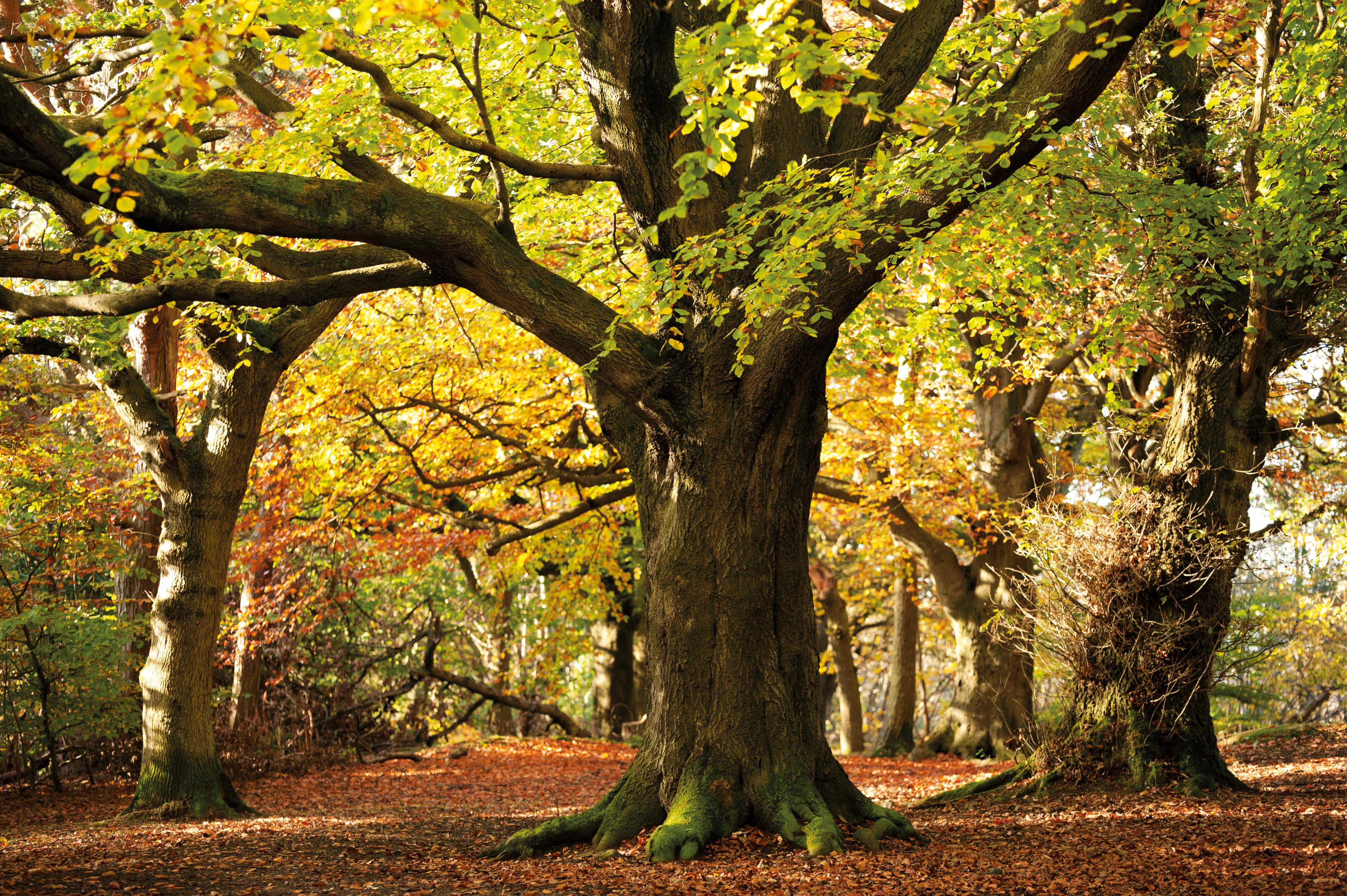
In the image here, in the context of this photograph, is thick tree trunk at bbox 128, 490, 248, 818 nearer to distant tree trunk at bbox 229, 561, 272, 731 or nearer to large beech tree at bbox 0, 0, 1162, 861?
large beech tree at bbox 0, 0, 1162, 861

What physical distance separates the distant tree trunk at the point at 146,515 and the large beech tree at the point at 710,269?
11.7 ft

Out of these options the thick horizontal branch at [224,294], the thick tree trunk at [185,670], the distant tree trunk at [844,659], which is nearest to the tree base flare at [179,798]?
the thick tree trunk at [185,670]

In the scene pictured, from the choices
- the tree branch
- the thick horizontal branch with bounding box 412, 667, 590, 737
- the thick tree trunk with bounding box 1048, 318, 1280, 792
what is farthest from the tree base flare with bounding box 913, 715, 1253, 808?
the thick horizontal branch with bounding box 412, 667, 590, 737

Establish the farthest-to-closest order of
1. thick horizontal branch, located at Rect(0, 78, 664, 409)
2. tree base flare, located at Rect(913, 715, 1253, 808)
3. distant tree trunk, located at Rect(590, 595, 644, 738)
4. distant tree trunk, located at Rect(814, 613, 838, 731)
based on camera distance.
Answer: distant tree trunk, located at Rect(814, 613, 838, 731), distant tree trunk, located at Rect(590, 595, 644, 738), tree base flare, located at Rect(913, 715, 1253, 808), thick horizontal branch, located at Rect(0, 78, 664, 409)

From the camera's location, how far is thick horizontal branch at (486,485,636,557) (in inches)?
453

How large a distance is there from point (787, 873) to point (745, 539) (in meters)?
2.01

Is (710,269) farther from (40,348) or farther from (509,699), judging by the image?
(509,699)

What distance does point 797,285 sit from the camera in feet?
18.7

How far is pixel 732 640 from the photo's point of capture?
20.3 feet

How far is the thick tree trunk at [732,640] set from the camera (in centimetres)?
611

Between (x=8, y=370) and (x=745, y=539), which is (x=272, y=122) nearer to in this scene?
(x=8, y=370)

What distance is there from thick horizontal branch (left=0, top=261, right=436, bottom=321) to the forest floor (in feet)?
10.2

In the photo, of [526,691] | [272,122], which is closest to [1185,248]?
[272,122]

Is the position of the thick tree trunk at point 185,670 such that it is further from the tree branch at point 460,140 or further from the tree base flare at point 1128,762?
the tree base flare at point 1128,762
